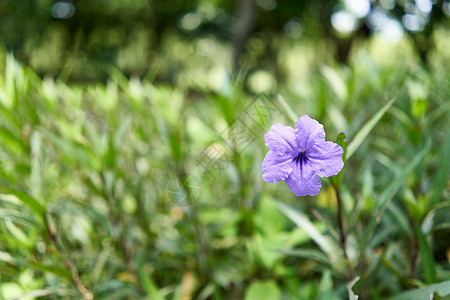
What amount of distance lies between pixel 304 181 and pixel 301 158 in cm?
5

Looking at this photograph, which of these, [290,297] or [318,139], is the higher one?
[318,139]

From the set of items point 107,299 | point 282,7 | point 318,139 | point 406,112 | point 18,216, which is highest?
point 18,216

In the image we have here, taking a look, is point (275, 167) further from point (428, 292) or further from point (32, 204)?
point (32, 204)

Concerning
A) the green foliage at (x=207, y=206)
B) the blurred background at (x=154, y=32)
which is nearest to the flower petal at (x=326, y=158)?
the green foliage at (x=207, y=206)

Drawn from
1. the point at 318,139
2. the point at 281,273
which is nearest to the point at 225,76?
the point at 281,273

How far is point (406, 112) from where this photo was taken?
1.42 m

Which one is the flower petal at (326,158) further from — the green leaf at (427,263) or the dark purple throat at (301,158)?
the green leaf at (427,263)

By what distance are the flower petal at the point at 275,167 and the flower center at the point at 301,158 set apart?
2 centimetres

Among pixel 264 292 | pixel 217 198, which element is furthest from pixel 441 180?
pixel 217 198

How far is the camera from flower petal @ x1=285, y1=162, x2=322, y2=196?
612mm

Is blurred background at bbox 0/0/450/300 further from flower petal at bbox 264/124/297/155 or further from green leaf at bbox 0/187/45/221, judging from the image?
flower petal at bbox 264/124/297/155

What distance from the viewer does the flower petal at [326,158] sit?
2.01ft

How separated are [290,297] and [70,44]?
14.5 m

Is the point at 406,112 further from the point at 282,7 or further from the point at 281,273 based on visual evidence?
the point at 282,7
